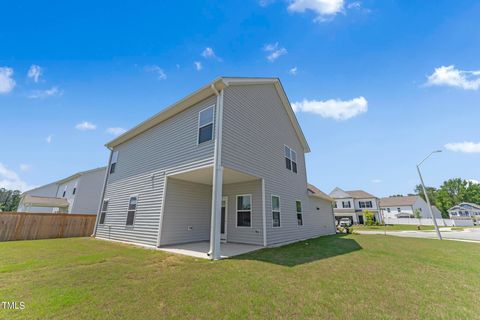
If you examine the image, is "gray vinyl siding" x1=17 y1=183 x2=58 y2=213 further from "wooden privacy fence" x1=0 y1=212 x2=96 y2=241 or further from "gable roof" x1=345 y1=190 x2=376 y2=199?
"gable roof" x1=345 y1=190 x2=376 y2=199

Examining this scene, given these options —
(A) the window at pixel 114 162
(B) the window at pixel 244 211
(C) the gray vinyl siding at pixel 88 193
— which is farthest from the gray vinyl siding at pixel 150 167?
(C) the gray vinyl siding at pixel 88 193

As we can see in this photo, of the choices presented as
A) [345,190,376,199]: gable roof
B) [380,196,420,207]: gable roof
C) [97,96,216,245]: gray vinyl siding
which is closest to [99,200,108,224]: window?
[97,96,216,245]: gray vinyl siding

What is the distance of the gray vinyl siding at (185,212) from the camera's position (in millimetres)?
8617

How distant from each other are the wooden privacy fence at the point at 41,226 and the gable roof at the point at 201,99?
5.70 meters

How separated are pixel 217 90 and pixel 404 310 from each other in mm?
7808

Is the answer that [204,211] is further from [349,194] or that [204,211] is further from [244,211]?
[349,194]

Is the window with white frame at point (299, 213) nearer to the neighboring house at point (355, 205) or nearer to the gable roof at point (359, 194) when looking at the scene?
the neighboring house at point (355, 205)

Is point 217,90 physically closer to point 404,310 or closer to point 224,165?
point 224,165

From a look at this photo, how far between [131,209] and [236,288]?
8634 millimetres

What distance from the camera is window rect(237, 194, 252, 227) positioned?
9289mm

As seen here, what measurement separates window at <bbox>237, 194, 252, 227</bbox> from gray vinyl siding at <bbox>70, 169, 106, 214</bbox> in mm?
17402

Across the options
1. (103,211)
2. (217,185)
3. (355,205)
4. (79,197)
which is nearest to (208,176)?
(217,185)

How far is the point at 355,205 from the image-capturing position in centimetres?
3994

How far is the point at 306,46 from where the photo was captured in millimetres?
9977
